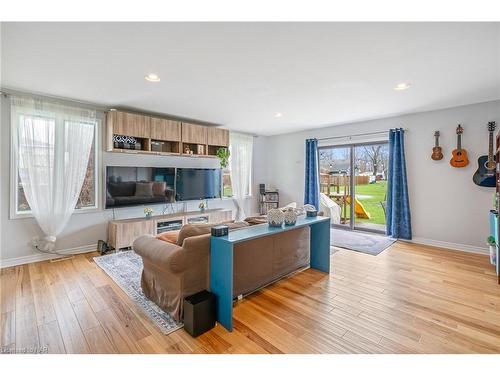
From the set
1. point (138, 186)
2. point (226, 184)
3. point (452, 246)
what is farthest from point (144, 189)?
point (452, 246)

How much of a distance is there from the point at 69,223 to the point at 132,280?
1.76 m

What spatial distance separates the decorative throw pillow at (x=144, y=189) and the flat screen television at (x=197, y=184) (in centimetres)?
49

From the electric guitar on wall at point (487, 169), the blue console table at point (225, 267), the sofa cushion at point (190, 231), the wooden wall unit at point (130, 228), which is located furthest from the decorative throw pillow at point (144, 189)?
the electric guitar on wall at point (487, 169)

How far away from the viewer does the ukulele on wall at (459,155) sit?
3.85 meters

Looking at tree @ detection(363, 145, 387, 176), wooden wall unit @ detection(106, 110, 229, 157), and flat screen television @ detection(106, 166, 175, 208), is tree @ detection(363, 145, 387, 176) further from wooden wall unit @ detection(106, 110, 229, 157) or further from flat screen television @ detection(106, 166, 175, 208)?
flat screen television @ detection(106, 166, 175, 208)

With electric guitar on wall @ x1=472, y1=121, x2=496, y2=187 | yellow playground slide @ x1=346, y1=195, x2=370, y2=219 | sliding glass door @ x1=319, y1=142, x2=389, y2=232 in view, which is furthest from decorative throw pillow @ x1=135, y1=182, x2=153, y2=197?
electric guitar on wall @ x1=472, y1=121, x2=496, y2=187

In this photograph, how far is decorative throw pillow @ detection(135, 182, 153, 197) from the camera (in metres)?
4.18

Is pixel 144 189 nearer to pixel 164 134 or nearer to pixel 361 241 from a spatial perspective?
pixel 164 134

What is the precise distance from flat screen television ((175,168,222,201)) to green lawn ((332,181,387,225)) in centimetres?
313

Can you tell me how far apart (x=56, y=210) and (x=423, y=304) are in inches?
187

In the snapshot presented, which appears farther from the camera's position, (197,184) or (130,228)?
(197,184)

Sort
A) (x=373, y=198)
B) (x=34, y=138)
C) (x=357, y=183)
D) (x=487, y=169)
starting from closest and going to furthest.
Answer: (x=34, y=138) → (x=487, y=169) → (x=373, y=198) → (x=357, y=183)

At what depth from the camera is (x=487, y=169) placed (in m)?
3.62
